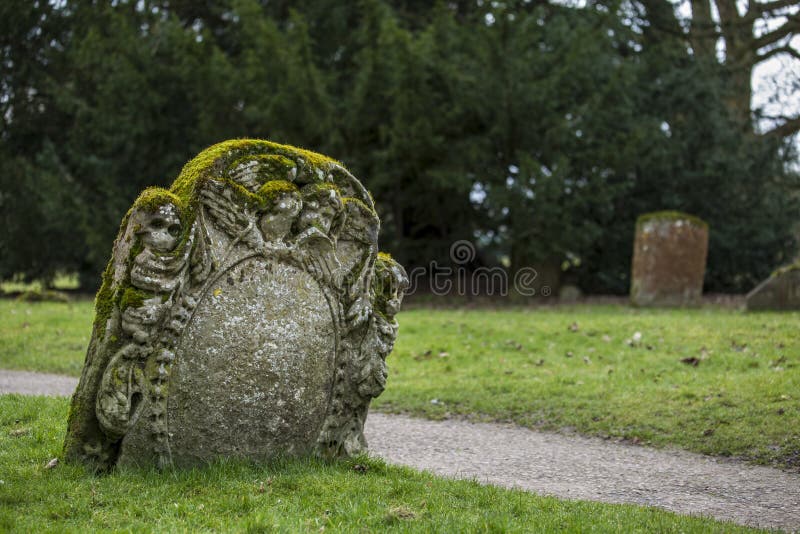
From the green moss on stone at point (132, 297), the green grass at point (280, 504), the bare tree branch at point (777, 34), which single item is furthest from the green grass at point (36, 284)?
the bare tree branch at point (777, 34)

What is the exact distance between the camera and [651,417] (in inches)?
313

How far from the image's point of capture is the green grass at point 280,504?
14.3 feet

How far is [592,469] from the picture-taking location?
646cm

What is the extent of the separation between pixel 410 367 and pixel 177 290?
6.29 m

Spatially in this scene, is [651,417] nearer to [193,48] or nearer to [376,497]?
[376,497]

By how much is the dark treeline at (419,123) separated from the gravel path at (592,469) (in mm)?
9968

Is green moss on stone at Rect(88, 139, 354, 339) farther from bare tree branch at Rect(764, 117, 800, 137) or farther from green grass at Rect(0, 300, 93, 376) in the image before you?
bare tree branch at Rect(764, 117, 800, 137)

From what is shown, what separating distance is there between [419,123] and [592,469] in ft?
38.1

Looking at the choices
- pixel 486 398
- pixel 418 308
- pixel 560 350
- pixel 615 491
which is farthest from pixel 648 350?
pixel 418 308

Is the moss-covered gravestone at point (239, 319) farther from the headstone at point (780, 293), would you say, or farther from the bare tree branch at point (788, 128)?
the bare tree branch at point (788, 128)

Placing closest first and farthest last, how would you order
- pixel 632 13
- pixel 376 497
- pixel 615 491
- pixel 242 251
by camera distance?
1. pixel 376 497
2. pixel 242 251
3. pixel 615 491
4. pixel 632 13

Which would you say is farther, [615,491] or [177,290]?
[615,491]

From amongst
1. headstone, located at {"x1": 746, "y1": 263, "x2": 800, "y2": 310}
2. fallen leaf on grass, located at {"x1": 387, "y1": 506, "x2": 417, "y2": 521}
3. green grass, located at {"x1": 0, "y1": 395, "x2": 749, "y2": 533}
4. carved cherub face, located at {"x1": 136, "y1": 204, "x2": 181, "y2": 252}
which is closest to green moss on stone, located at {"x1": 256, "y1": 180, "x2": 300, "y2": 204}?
carved cherub face, located at {"x1": 136, "y1": 204, "x2": 181, "y2": 252}

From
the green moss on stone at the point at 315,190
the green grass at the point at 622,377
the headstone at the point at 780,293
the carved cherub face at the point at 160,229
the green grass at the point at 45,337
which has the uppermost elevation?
the green moss on stone at the point at 315,190
